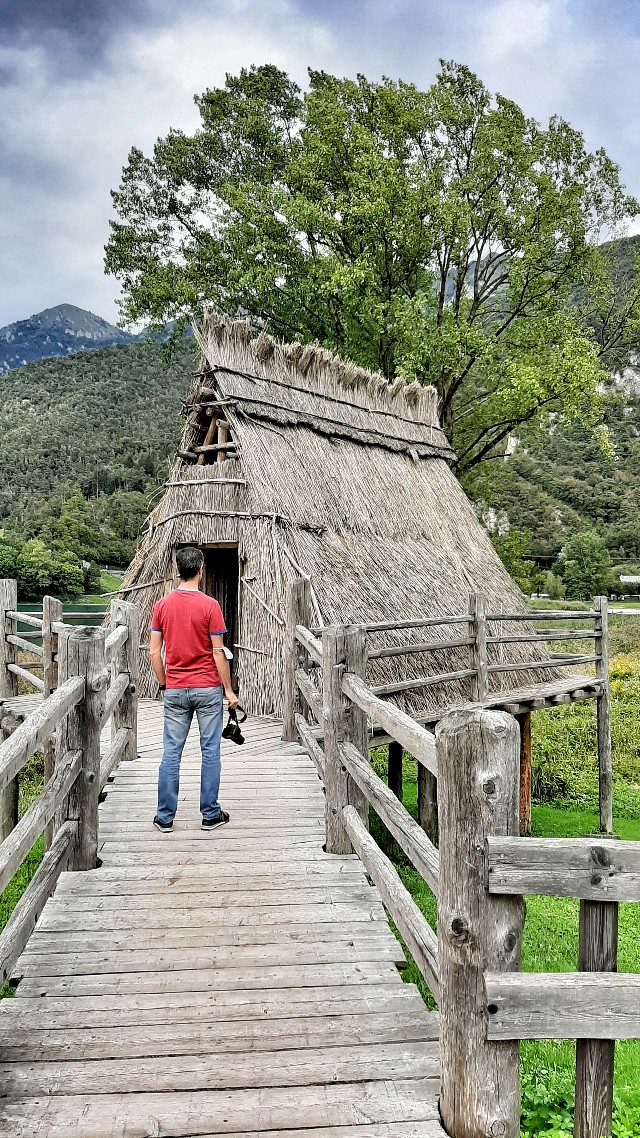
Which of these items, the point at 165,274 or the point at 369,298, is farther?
the point at 165,274

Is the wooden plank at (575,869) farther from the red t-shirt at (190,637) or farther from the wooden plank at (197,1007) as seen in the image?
the red t-shirt at (190,637)

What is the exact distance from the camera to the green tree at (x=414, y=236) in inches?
Answer: 619

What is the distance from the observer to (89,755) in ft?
13.7

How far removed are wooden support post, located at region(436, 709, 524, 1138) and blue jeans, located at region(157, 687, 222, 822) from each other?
269 centimetres

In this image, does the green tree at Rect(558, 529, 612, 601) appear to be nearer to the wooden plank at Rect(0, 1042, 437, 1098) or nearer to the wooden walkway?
the wooden walkway

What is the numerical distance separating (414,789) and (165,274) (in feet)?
46.6

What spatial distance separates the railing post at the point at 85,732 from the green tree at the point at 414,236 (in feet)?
40.9

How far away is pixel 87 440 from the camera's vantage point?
4128cm

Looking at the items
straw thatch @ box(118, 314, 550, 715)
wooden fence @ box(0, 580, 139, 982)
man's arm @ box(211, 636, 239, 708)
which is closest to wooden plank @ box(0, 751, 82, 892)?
wooden fence @ box(0, 580, 139, 982)

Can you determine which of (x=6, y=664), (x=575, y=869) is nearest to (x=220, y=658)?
(x=575, y=869)

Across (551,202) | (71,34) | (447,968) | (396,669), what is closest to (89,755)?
(447,968)

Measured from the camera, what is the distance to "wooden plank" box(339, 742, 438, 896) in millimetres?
2459

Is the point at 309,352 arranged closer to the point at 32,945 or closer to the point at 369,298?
the point at 369,298

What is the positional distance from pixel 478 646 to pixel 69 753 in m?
5.98
